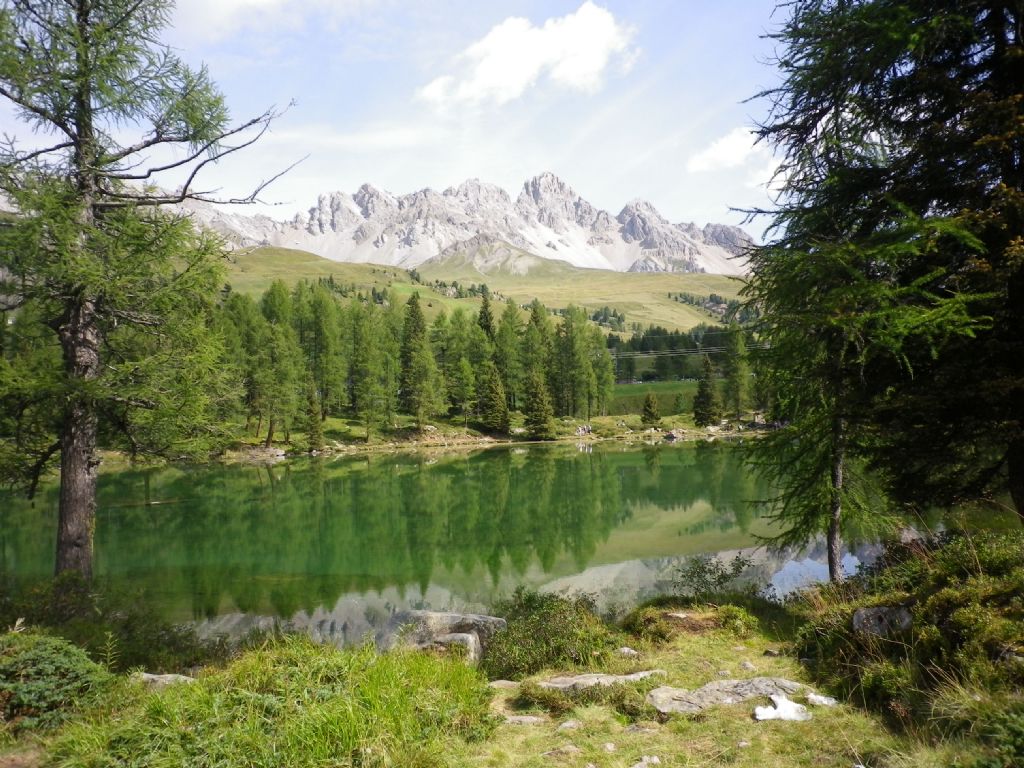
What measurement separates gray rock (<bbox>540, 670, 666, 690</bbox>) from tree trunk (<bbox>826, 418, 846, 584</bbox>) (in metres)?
5.42

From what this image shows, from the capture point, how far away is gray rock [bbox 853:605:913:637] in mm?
6281

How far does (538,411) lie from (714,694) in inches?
2627

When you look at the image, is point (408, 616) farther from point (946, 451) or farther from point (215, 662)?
point (946, 451)

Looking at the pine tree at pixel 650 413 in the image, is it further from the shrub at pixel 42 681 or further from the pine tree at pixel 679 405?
the shrub at pixel 42 681

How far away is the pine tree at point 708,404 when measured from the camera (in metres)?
77.9

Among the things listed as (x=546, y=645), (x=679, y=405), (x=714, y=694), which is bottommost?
(x=546, y=645)

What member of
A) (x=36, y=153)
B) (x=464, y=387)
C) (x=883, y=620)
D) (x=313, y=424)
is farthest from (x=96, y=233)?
(x=464, y=387)

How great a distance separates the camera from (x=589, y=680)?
704 cm

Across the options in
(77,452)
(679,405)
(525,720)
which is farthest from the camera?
(679,405)

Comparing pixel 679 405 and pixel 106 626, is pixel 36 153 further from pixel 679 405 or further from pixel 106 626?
pixel 679 405

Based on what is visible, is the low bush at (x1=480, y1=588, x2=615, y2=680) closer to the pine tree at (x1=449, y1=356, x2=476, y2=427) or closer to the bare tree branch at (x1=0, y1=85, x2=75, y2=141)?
the bare tree branch at (x1=0, y1=85, x2=75, y2=141)

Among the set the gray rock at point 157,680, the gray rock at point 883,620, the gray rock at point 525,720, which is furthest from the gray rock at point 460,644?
the gray rock at point 883,620

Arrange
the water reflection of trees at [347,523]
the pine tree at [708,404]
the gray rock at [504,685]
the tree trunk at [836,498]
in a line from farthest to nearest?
the pine tree at [708,404] < the water reflection of trees at [347,523] < the tree trunk at [836,498] < the gray rock at [504,685]

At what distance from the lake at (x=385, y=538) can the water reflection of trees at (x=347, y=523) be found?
126 mm
